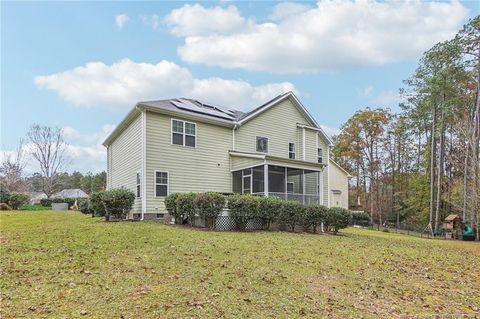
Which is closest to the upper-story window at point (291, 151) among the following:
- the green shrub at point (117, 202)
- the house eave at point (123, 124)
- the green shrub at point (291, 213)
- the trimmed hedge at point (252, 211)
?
the trimmed hedge at point (252, 211)

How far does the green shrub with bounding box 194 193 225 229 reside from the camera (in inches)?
502

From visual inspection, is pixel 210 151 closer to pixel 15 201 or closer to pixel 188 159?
pixel 188 159

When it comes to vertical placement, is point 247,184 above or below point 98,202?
above

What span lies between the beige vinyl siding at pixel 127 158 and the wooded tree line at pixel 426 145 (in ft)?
62.4

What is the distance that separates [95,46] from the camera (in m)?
16.4

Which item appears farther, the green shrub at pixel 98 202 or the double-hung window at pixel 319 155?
the double-hung window at pixel 319 155

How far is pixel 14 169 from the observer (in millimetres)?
39594

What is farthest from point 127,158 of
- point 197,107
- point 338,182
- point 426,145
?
point 426,145

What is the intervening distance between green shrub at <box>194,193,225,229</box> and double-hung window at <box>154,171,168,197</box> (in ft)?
11.5

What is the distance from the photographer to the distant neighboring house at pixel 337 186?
30750 mm

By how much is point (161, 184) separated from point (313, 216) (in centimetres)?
703

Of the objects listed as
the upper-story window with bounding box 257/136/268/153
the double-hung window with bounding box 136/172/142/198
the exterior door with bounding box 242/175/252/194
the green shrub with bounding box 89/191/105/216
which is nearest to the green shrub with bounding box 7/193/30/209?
the green shrub with bounding box 89/191/105/216

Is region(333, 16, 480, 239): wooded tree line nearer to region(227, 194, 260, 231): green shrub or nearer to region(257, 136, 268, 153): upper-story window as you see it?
region(257, 136, 268, 153): upper-story window

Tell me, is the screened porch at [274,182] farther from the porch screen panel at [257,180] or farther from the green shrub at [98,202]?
the green shrub at [98,202]
